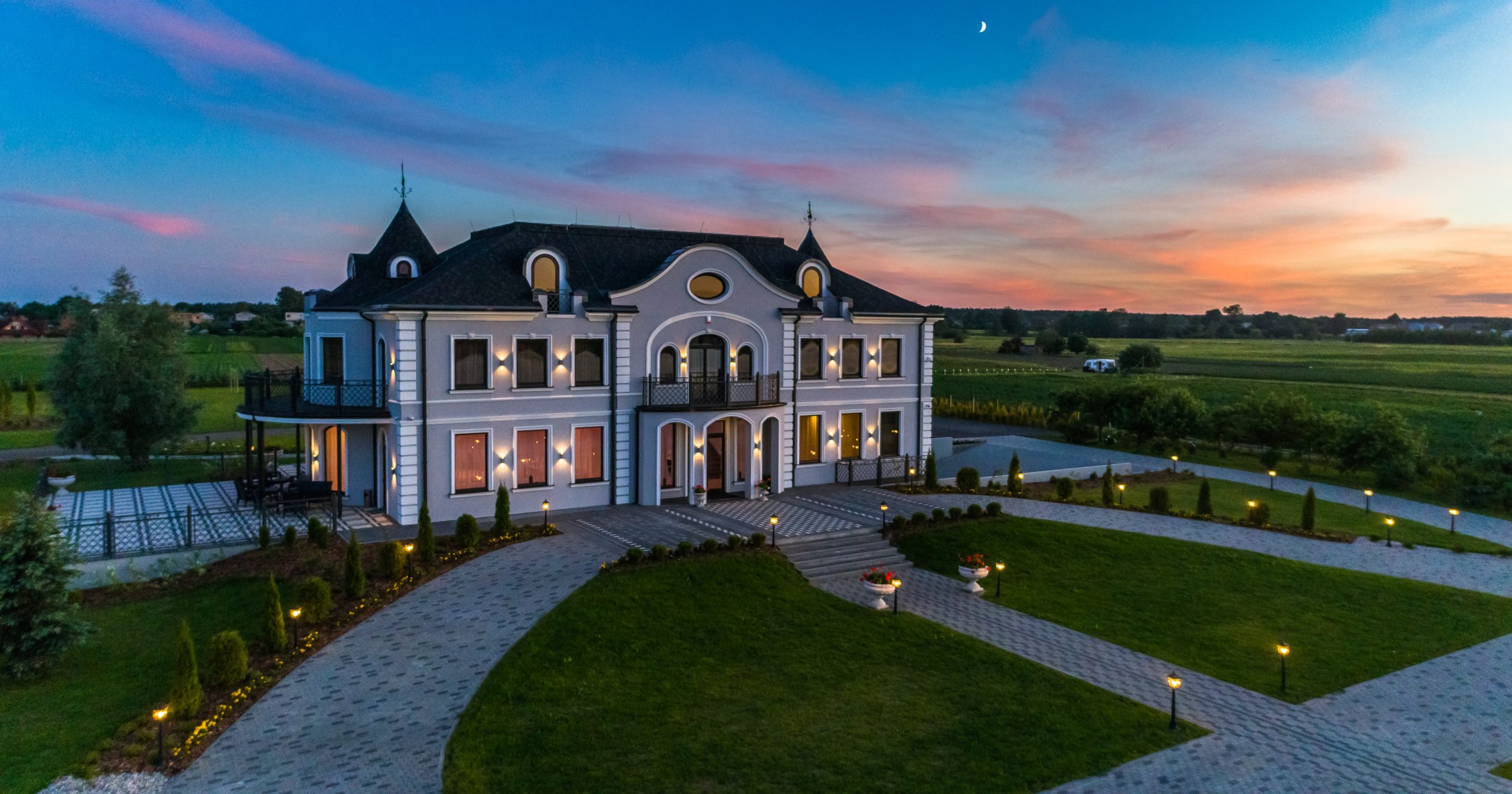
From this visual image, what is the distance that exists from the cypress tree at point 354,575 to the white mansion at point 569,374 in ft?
15.9

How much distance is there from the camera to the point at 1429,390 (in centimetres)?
5175

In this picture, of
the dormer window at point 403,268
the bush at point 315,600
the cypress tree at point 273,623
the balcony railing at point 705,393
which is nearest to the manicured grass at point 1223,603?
the balcony railing at point 705,393

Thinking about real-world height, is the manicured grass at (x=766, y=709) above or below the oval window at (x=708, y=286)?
below

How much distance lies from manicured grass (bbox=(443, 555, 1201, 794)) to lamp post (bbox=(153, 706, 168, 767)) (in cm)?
329

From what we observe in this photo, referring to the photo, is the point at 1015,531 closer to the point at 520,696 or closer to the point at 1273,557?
the point at 1273,557

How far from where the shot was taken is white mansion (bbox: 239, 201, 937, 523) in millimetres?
19938

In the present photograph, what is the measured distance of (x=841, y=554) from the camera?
61.2 feet

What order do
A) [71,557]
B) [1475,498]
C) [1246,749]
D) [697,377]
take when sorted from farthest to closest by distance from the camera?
[1475,498] → [697,377] → [71,557] → [1246,749]

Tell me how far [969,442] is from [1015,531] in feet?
52.5

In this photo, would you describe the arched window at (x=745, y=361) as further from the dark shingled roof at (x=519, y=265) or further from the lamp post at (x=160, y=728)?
the lamp post at (x=160, y=728)

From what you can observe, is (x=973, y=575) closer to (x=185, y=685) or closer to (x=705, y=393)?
(x=705, y=393)

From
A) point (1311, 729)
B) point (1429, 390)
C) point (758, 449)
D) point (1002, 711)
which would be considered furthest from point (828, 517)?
point (1429, 390)

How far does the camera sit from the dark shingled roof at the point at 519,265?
66.6 ft

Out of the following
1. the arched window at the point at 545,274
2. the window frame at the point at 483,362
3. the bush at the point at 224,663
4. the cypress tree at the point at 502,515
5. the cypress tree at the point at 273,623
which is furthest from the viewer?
the arched window at the point at 545,274
